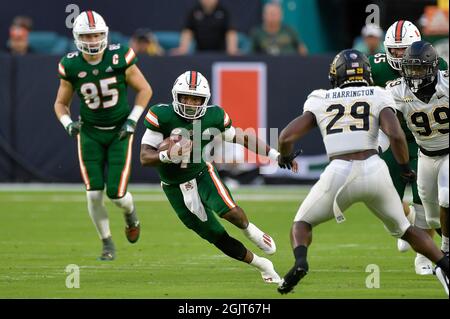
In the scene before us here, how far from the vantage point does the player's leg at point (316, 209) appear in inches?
260

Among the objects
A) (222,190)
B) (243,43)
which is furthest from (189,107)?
(243,43)

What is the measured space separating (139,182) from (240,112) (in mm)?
1737

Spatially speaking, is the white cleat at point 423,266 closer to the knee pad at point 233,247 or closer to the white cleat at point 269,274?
the white cleat at point 269,274

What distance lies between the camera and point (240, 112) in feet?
47.5

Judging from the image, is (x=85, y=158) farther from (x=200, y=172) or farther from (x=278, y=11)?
(x=278, y=11)

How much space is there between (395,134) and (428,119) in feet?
3.23

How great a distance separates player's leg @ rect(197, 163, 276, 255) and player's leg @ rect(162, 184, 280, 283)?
99 millimetres

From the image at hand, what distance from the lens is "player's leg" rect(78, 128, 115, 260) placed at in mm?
8953

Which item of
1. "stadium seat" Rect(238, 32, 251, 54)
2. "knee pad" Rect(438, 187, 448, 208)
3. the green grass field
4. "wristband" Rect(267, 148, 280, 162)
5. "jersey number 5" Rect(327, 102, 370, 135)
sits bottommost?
the green grass field

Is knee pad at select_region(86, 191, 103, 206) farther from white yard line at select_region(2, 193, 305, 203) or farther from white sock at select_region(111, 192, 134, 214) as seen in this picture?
white yard line at select_region(2, 193, 305, 203)

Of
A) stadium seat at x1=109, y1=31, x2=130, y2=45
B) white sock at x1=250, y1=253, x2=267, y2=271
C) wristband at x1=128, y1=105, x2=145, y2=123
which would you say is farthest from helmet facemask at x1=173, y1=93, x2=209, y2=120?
stadium seat at x1=109, y1=31, x2=130, y2=45

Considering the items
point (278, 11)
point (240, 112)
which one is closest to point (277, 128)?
point (240, 112)

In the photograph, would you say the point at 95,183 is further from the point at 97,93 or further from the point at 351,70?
the point at 351,70

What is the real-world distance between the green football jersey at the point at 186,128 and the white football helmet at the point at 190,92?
2.5 inches
